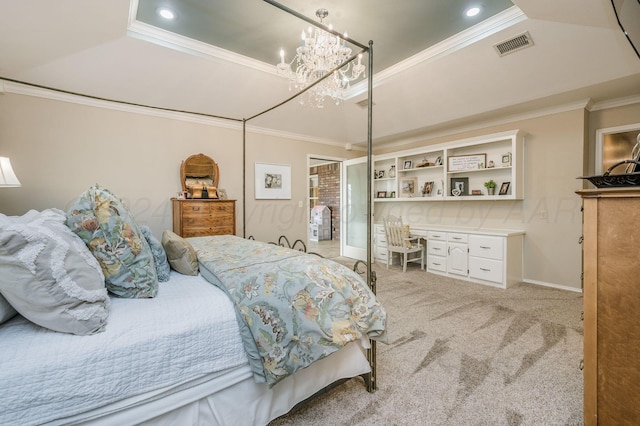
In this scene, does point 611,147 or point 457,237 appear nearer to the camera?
point 611,147

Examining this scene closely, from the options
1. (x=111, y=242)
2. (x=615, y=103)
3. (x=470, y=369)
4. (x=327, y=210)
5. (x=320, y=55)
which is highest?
(x=320, y=55)

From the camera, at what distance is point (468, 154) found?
4566 mm

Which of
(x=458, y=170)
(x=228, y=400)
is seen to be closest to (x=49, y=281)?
(x=228, y=400)

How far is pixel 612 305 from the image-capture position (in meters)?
1.12

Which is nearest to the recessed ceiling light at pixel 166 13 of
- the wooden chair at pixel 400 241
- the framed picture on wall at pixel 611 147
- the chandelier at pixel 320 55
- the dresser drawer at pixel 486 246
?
the chandelier at pixel 320 55

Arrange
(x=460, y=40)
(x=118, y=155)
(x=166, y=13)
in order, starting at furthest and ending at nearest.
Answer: (x=118, y=155) → (x=460, y=40) → (x=166, y=13)

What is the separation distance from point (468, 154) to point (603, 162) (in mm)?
1578

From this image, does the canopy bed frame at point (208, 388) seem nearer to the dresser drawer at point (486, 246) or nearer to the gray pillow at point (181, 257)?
the gray pillow at point (181, 257)

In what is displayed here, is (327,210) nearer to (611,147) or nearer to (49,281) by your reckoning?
(611,147)

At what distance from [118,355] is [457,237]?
14.0 feet

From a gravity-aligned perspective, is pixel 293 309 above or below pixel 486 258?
above

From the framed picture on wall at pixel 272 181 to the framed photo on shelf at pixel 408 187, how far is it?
85.4 inches

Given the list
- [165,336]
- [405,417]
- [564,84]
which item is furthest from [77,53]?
[564,84]

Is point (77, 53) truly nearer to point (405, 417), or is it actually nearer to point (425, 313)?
point (405, 417)
